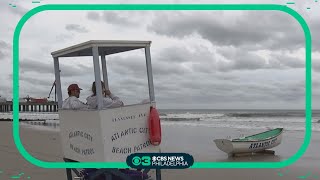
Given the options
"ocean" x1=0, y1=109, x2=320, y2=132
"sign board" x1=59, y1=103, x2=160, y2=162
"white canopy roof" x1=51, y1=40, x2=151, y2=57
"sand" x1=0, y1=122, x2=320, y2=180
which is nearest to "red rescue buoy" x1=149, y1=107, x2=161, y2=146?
"sign board" x1=59, y1=103, x2=160, y2=162

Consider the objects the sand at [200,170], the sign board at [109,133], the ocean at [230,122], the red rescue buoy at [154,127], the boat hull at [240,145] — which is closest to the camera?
the sign board at [109,133]

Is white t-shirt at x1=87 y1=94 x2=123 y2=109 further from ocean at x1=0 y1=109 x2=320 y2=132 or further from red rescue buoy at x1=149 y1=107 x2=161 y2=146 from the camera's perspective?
ocean at x1=0 y1=109 x2=320 y2=132

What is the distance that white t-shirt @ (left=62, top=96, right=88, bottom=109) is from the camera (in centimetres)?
525

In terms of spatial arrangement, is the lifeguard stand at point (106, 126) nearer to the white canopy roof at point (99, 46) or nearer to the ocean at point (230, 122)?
the white canopy roof at point (99, 46)

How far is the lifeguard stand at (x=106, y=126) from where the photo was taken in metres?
4.73

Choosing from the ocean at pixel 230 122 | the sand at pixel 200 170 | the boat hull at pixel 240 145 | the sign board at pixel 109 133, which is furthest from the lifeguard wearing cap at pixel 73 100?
the ocean at pixel 230 122

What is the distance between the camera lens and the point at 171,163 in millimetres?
4648

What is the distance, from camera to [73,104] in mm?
5285

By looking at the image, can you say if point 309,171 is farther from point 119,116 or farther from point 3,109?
point 3,109

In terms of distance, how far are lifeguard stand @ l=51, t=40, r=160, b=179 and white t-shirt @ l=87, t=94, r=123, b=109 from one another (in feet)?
0.33

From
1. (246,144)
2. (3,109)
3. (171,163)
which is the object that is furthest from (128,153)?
(3,109)

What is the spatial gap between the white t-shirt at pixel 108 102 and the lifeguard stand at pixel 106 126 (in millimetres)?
101

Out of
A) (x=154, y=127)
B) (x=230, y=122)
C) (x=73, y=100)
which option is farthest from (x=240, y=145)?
(x=230, y=122)

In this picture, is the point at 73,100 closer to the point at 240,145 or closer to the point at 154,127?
the point at 154,127
